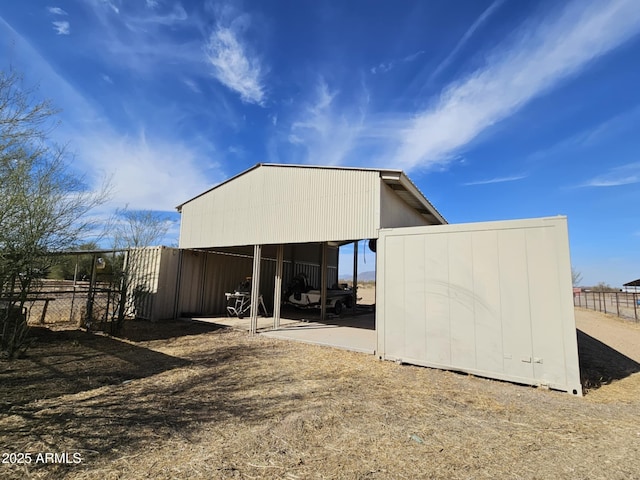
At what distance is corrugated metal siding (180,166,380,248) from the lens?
23.8ft

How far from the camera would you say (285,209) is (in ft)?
28.5

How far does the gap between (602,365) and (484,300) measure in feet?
11.1

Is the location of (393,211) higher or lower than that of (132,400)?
higher

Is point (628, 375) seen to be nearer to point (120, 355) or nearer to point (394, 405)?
point (394, 405)

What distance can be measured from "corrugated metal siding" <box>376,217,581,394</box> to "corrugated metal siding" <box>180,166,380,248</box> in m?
1.13

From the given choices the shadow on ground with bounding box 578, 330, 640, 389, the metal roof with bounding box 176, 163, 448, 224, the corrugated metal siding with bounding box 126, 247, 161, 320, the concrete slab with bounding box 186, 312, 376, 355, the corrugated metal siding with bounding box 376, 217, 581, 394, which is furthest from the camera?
the corrugated metal siding with bounding box 126, 247, 161, 320

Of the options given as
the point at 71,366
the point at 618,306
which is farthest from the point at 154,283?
the point at 618,306

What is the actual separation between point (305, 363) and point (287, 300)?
8.53 m

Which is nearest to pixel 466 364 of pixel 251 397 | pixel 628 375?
pixel 628 375

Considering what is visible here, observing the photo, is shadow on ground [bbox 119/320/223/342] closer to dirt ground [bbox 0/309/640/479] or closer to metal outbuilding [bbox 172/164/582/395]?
metal outbuilding [bbox 172/164/582/395]

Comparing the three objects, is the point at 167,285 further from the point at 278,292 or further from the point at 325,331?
the point at 325,331

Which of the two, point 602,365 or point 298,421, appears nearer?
point 298,421

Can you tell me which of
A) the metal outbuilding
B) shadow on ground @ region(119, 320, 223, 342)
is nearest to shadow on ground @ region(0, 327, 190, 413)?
shadow on ground @ region(119, 320, 223, 342)

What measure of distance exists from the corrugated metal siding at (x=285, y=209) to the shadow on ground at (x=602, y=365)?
4.43m
